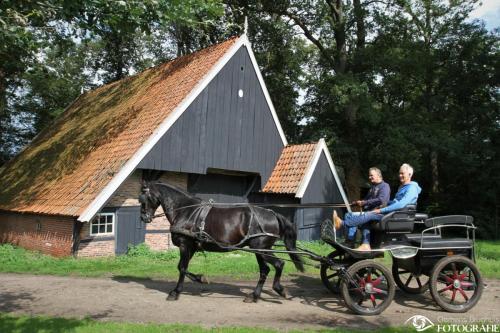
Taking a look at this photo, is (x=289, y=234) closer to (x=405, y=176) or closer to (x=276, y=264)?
(x=276, y=264)

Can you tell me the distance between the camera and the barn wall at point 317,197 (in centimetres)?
1678

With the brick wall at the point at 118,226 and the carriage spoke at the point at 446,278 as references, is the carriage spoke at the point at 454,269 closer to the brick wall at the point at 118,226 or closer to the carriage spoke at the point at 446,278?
the carriage spoke at the point at 446,278

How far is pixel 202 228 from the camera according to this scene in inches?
316

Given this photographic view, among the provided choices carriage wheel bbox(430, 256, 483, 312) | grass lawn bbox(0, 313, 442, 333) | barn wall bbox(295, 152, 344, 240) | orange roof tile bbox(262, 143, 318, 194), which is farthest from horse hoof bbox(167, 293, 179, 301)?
barn wall bbox(295, 152, 344, 240)

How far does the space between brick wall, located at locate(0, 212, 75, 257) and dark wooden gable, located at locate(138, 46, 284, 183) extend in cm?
277

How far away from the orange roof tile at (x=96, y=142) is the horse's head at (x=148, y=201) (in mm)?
4637

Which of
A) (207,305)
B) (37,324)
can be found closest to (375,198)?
(207,305)

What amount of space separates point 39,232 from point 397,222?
11.0 metres

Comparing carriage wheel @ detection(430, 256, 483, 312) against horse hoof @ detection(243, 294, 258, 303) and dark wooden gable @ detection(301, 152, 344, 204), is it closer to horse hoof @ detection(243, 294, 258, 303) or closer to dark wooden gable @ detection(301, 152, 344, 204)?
horse hoof @ detection(243, 294, 258, 303)

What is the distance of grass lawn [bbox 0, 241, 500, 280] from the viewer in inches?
421

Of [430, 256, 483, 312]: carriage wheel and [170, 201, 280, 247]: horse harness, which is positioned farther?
[170, 201, 280, 247]: horse harness

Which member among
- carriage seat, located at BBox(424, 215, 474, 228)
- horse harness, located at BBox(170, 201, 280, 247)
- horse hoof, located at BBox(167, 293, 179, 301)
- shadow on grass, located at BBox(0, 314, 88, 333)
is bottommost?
shadow on grass, located at BBox(0, 314, 88, 333)

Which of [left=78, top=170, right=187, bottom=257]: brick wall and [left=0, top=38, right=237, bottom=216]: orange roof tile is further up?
[left=0, top=38, right=237, bottom=216]: orange roof tile

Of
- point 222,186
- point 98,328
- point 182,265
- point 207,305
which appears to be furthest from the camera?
point 222,186
